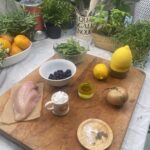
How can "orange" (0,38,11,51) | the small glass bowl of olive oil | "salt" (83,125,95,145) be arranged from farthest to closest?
"orange" (0,38,11,51)
the small glass bowl of olive oil
"salt" (83,125,95,145)

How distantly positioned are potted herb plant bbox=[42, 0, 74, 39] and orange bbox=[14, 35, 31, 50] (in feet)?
0.51

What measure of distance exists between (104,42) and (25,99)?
449 mm

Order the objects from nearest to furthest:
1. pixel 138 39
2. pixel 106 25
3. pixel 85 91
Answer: pixel 85 91 → pixel 138 39 → pixel 106 25

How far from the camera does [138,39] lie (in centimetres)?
89

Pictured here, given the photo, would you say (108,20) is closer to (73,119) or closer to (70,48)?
(70,48)

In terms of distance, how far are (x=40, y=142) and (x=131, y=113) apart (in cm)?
27

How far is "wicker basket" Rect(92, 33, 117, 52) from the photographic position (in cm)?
99

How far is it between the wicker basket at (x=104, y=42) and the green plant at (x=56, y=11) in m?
0.16

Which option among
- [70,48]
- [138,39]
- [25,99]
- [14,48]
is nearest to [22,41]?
[14,48]

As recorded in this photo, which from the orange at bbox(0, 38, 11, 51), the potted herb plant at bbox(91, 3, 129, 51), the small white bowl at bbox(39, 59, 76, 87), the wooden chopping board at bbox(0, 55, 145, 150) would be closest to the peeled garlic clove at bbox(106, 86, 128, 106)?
the wooden chopping board at bbox(0, 55, 145, 150)

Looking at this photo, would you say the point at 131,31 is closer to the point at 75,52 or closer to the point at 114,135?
the point at 75,52

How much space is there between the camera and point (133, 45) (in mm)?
890

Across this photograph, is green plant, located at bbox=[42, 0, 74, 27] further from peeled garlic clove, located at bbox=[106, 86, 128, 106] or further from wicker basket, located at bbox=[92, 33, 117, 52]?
peeled garlic clove, located at bbox=[106, 86, 128, 106]

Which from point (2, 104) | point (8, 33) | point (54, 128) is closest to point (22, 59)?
point (8, 33)
